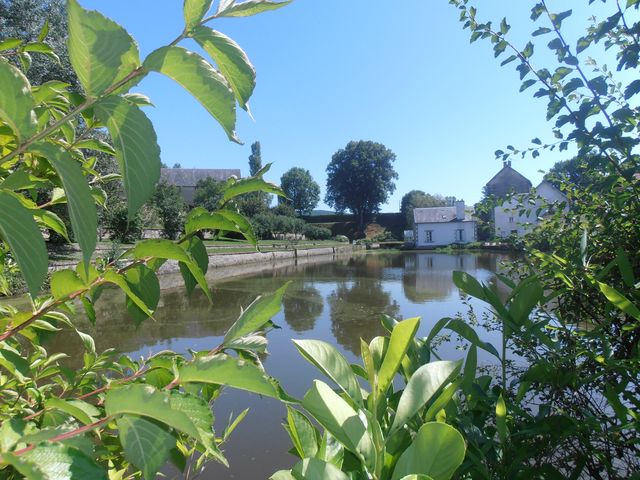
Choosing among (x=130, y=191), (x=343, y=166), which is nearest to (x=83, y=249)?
(x=130, y=191)

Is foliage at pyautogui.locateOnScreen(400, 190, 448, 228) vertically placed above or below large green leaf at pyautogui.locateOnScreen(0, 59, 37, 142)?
above

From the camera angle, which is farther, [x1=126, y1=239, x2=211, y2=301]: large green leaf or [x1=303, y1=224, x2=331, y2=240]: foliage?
[x1=303, y1=224, x2=331, y2=240]: foliage

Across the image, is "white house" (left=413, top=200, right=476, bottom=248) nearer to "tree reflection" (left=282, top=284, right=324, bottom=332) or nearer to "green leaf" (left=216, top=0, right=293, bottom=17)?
"tree reflection" (left=282, top=284, right=324, bottom=332)

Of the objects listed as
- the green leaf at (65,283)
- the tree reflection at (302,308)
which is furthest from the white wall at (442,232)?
the green leaf at (65,283)

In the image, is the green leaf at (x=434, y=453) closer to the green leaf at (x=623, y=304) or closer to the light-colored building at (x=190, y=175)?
the green leaf at (x=623, y=304)

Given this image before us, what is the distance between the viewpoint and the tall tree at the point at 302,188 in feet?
217

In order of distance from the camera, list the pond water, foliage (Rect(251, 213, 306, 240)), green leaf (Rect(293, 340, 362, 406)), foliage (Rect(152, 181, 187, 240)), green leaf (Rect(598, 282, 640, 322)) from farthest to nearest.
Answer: foliage (Rect(251, 213, 306, 240)) → foliage (Rect(152, 181, 187, 240)) → the pond water → green leaf (Rect(598, 282, 640, 322)) → green leaf (Rect(293, 340, 362, 406))

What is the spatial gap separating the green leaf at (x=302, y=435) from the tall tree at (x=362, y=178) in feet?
186

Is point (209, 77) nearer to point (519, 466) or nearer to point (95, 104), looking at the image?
point (95, 104)

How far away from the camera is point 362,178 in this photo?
5878cm

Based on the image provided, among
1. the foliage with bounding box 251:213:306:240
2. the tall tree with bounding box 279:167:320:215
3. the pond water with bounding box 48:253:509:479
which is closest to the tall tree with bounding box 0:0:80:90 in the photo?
the pond water with bounding box 48:253:509:479

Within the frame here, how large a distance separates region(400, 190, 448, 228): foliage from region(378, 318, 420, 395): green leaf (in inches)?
2232

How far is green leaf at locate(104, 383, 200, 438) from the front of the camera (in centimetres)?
37

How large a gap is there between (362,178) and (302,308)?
164 feet
